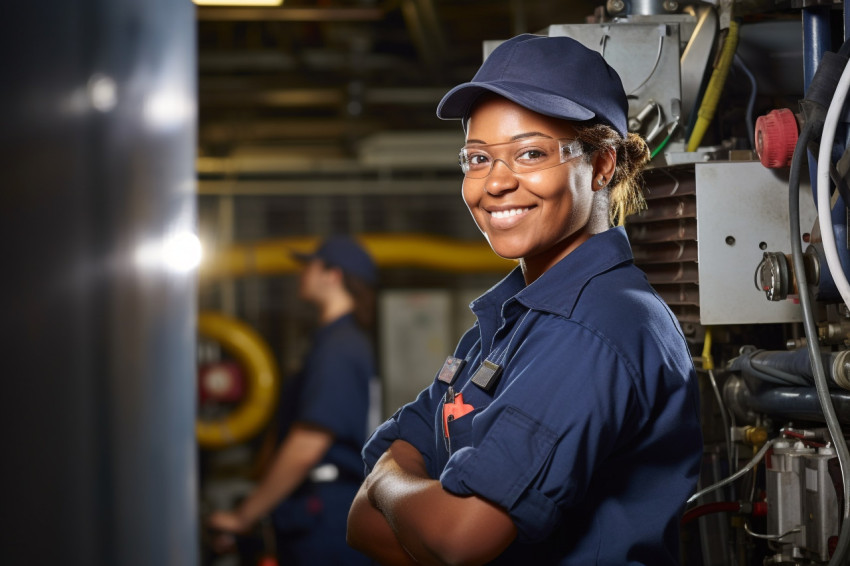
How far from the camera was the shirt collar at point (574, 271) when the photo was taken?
43.5 inches

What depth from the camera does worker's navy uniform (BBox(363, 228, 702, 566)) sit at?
992 mm

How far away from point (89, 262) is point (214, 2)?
80.0 inches

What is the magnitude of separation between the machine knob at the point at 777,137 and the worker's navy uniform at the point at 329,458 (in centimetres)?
168

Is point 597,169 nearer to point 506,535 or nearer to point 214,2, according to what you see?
point 506,535

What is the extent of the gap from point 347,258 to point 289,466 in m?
0.76

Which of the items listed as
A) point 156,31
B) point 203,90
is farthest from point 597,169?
point 203,90

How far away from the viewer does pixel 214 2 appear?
3010 millimetres

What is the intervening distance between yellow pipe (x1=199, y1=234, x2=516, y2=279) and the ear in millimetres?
3553

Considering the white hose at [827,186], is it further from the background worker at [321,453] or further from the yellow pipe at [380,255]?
the yellow pipe at [380,255]

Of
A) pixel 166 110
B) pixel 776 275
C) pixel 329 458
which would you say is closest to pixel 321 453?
pixel 329 458

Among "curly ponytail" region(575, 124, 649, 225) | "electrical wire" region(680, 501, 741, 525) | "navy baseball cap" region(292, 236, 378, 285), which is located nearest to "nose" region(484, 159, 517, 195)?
"curly ponytail" region(575, 124, 649, 225)

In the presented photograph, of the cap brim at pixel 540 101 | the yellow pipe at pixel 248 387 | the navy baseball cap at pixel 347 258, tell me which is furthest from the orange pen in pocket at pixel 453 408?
the yellow pipe at pixel 248 387

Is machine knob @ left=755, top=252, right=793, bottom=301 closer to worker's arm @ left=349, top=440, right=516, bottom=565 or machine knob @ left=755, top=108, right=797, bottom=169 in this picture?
machine knob @ left=755, top=108, right=797, bottom=169

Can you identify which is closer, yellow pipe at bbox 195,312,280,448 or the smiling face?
the smiling face
